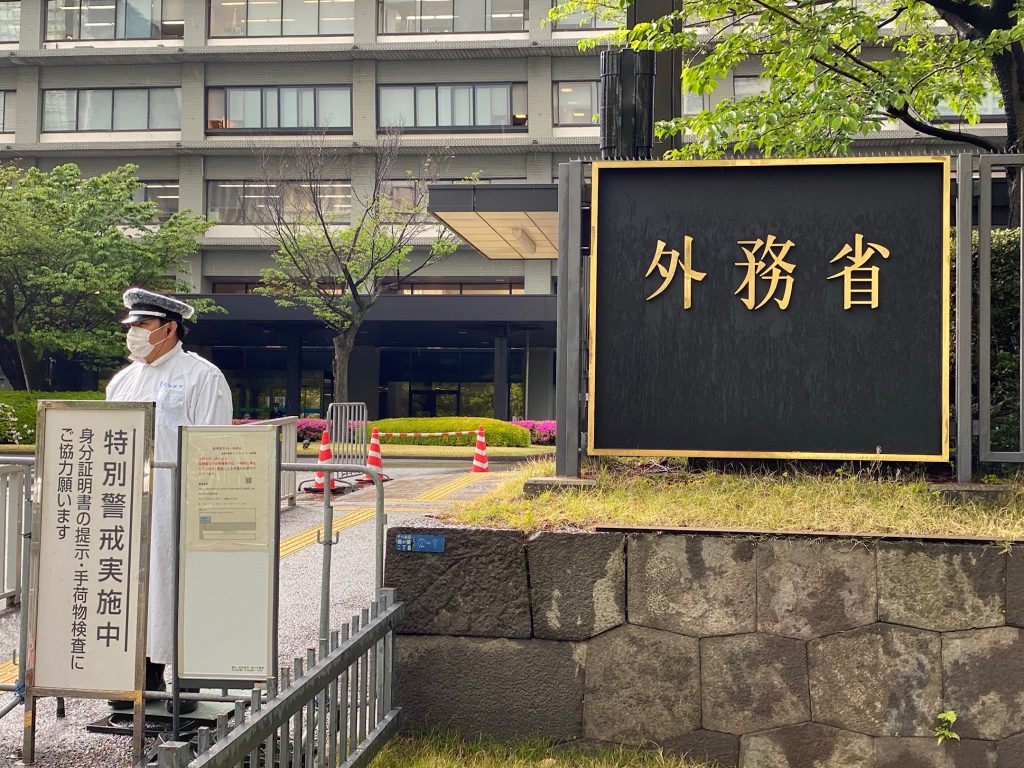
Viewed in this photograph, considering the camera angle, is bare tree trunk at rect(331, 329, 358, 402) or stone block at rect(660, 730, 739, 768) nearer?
stone block at rect(660, 730, 739, 768)

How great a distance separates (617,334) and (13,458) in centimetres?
351

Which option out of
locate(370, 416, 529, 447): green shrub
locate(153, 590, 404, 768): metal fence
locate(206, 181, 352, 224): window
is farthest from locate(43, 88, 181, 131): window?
locate(153, 590, 404, 768): metal fence

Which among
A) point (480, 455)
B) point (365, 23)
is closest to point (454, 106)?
point (365, 23)

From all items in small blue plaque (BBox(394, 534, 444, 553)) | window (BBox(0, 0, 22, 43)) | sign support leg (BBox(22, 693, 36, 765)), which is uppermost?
window (BBox(0, 0, 22, 43))

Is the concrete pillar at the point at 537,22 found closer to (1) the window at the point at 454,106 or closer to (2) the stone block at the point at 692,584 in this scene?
(1) the window at the point at 454,106

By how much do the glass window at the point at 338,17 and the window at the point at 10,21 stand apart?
11536mm

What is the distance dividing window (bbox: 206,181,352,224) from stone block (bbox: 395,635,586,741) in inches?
1091

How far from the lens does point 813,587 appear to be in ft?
15.8

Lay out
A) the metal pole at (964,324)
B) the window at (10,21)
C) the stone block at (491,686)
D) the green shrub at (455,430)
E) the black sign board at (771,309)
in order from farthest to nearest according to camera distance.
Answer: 1. the window at (10,21)
2. the green shrub at (455,430)
3. the black sign board at (771,309)
4. the metal pole at (964,324)
5. the stone block at (491,686)

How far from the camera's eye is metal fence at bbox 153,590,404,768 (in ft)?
11.2

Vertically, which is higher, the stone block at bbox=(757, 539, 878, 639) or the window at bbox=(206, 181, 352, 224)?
the window at bbox=(206, 181, 352, 224)

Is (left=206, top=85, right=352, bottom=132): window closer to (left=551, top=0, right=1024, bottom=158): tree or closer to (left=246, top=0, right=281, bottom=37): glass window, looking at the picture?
(left=246, top=0, right=281, bottom=37): glass window

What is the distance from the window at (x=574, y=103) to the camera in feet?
112

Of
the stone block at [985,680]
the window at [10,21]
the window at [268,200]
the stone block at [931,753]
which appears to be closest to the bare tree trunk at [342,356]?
the window at [268,200]
